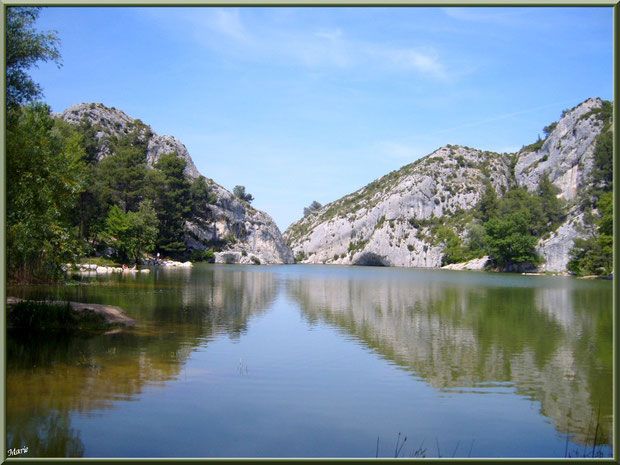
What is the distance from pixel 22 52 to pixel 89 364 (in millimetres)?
9705

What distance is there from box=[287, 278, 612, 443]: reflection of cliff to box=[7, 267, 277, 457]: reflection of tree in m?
6.61

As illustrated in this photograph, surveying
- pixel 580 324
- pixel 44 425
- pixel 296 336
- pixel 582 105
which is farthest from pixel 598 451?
pixel 582 105

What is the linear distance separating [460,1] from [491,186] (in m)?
134

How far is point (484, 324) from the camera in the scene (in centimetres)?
2416

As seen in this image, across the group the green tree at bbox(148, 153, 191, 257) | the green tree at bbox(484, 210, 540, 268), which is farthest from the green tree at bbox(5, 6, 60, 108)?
the green tree at bbox(484, 210, 540, 268)

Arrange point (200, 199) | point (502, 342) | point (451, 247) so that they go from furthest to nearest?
point (451, 247)
point (200, 199)
point (502, 342)

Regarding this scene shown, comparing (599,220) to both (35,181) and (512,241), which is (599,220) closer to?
(512,241)

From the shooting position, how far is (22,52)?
15.5m

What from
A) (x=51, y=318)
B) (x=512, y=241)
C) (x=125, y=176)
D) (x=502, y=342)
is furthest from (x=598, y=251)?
(x=51, y=318)

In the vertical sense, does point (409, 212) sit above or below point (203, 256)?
above

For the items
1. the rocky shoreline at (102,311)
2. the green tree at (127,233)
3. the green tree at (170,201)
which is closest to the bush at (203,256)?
the green tree at (170,201)

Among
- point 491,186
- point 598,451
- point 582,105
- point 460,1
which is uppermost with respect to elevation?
point 582,105

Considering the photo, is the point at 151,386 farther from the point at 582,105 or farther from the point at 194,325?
the point at 582,105

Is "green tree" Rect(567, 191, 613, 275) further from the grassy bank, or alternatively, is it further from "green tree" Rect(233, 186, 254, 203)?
"green tree" Rect(233, 186, 254, 203)
